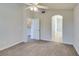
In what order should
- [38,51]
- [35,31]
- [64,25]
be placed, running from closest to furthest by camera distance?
[38,51]
[64,25]
[35,31]

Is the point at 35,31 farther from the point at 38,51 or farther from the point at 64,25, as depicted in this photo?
the point at 38,51

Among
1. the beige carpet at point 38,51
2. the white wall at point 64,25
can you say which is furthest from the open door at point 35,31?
the beige carpet at point 38,51

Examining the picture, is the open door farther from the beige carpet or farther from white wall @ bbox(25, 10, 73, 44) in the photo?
the beige carpet

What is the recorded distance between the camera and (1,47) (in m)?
3.40

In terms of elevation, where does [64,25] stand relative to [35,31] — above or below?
above

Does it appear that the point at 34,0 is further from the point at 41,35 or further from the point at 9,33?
the point at 41,35

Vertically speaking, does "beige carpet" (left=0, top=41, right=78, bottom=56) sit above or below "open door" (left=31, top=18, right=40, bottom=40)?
below

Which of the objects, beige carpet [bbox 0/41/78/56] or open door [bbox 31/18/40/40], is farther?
open door [bbox 31/18/40/40]

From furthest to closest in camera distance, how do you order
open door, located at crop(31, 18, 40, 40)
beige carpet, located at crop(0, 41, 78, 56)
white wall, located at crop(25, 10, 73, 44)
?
open door, located at crop(31, 18, 40, 40) → white wall, located at crop(25, 10, 73, 44) → beige carpet, located at crop(0, 41, 78, 56)

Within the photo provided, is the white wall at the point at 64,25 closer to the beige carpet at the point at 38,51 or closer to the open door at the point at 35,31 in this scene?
the open door at the point at 35,31

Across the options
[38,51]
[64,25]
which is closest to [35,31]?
[64,25]

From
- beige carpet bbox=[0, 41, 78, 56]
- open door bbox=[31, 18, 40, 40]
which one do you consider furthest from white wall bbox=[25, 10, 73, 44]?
beige carpet bbox=[0, 41, 78, 56]

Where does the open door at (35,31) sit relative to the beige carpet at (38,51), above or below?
above

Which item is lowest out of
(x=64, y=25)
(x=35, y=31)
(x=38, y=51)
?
(x=38, y=51)
